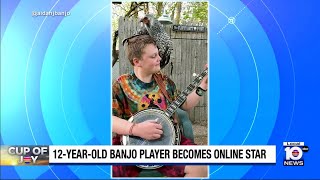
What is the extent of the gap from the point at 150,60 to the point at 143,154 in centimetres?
59

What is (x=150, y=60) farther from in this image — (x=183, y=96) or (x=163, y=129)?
(x=163, y=129)

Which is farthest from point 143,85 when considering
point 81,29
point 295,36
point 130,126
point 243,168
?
point 295,36

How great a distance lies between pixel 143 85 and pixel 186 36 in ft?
1.33

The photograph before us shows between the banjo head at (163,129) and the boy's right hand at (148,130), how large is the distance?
0.02 meters

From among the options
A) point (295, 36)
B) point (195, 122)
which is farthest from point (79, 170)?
point (295, 36)

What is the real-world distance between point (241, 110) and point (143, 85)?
0.63m

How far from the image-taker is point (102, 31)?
8.69ft

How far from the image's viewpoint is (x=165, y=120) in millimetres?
2697

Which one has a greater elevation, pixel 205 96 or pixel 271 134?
pixel 205 96

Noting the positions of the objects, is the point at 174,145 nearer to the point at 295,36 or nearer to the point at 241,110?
the point at 241,110

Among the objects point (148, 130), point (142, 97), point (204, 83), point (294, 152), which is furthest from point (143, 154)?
point (294, 152)

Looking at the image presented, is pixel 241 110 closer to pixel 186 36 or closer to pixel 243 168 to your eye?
pixel 243 168

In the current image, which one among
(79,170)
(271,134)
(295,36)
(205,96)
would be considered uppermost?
(295,36)

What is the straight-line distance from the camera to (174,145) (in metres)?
2.69
